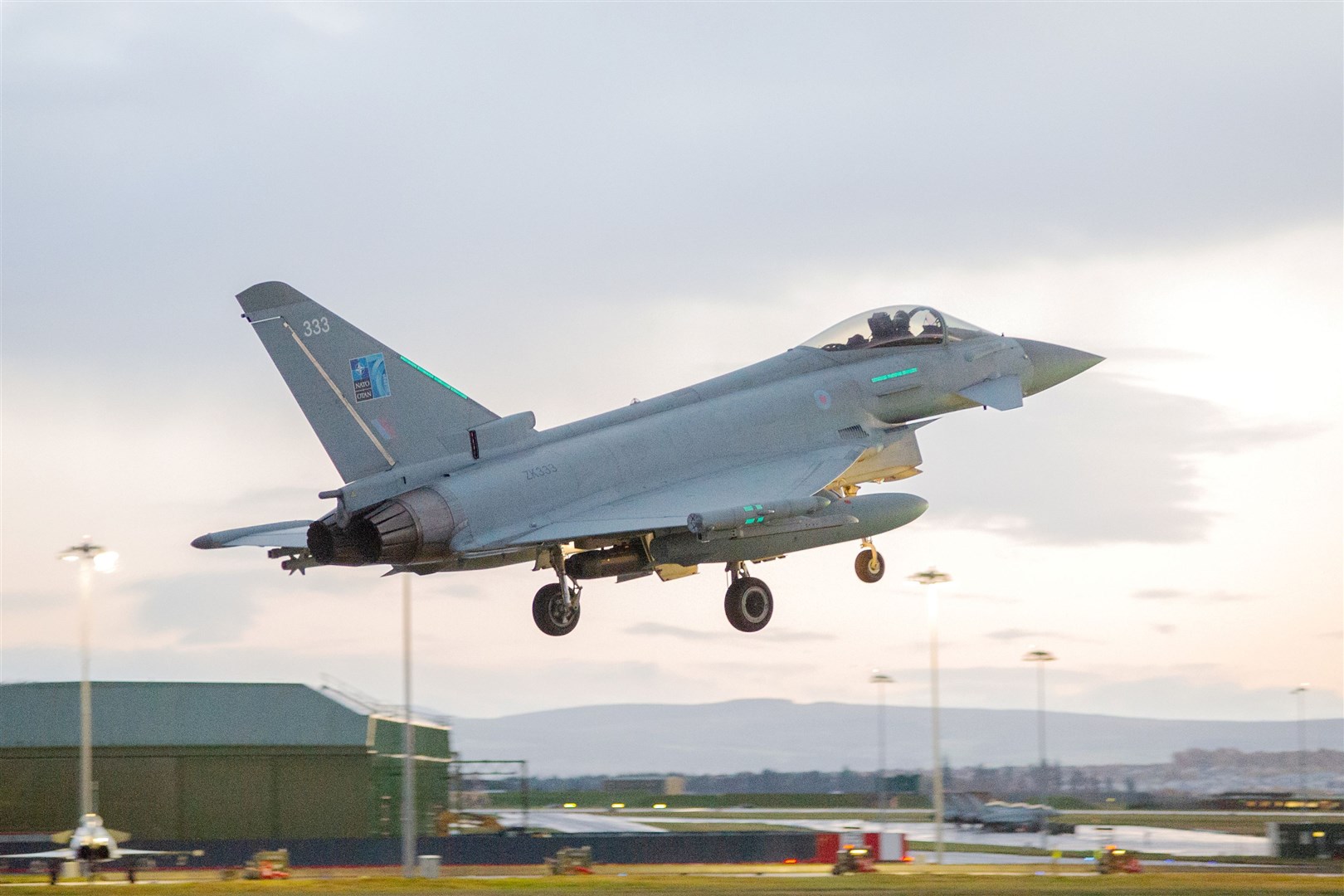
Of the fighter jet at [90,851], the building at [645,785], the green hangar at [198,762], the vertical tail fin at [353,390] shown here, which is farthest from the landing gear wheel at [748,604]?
the building at [645,785]

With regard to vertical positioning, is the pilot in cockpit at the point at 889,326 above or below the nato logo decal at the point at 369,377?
above

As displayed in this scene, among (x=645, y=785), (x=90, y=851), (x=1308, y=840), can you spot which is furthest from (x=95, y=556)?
(x=645, y=785)

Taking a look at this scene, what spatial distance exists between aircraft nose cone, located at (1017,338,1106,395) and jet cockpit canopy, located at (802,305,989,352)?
1647 mm

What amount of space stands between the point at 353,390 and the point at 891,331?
33.6ft

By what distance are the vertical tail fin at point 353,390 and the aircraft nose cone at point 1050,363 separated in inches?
458

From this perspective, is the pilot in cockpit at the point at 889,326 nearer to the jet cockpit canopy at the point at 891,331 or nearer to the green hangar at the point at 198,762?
the jet cockpit canopy at the point at 891,331

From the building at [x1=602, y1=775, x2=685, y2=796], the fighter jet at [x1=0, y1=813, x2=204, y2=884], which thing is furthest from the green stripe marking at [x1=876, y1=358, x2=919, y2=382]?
the building at [x1=602, y1=775, x2=685, y2=796]

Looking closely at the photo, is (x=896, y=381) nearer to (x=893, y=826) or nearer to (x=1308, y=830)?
(x=1308, y=830)

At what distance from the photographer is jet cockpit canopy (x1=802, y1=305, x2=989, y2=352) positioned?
95.6 ft

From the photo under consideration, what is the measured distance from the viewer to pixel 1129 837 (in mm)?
67750

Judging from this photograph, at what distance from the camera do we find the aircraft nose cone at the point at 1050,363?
30.8 m

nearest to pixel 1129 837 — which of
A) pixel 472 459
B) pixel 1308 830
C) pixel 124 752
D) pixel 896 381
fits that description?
pixel 1308 830

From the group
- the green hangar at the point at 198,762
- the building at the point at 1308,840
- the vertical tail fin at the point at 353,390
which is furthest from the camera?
the green hangar at the point at 198,762

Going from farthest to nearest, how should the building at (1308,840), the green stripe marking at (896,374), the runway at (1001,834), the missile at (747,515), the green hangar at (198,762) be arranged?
the runway at (1001,834)
the green hangar at (198,762)
the building at (1308,840)
the green stripe marking at (896,374)
the missile at (747,515)
